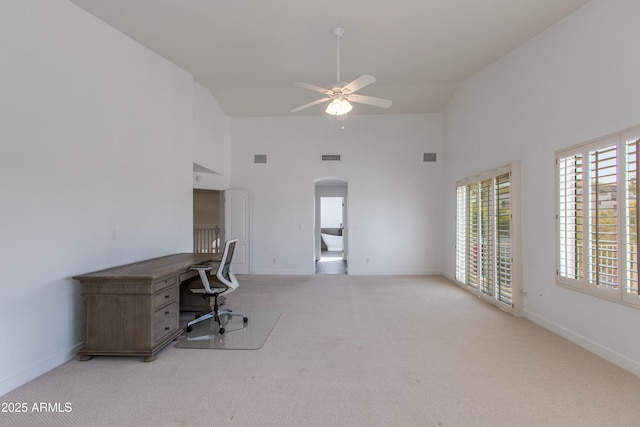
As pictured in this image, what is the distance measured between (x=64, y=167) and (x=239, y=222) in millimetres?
4086

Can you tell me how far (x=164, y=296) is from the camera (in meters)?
2.94

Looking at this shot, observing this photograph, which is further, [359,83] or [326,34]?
[326,34]

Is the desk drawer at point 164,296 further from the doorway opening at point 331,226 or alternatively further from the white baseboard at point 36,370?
the doorway opening at point 331,226

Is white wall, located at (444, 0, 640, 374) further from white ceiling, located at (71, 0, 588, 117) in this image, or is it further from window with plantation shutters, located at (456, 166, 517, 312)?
white ceiling, located at (71, 0, 588, 117)

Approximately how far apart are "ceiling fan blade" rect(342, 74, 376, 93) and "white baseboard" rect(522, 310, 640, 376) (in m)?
3.40

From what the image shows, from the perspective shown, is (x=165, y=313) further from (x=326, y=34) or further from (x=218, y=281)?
(x=326, y=34)

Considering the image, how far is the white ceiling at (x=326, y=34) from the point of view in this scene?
3.10 m

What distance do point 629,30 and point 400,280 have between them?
475 centimetres

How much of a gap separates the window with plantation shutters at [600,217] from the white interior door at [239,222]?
5.59m

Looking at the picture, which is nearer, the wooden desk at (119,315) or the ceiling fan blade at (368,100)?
the wooden desk at (119,315)

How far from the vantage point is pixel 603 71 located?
2764mm

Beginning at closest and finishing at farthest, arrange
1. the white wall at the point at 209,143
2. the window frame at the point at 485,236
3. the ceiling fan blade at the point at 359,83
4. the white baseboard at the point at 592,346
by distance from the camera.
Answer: the white baseboard at the point at 592,346, the ceiling fan blade at the point at 359,83, the window frame at the point at 485,236, the white wall at the point at 209,143

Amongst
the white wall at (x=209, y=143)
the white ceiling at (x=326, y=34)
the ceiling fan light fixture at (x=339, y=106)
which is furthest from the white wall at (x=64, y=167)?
the ceiling fan light fixture at (x=339, y=106)

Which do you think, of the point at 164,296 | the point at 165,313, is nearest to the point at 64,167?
the point at 164,296
